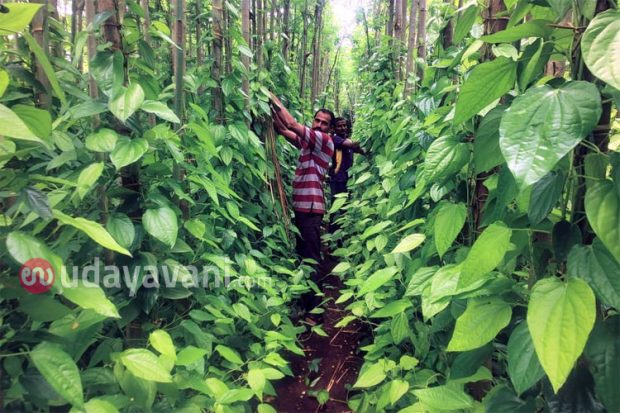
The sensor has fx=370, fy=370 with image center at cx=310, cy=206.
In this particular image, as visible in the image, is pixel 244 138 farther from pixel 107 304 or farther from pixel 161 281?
pixel 107 304

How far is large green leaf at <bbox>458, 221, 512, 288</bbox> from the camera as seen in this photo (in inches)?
23.4

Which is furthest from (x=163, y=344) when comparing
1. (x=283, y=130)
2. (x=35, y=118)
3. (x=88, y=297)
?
(x=283, y=130)

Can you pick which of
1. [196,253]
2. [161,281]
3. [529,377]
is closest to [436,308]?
[529,377]

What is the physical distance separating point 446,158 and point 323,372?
150 centimetres

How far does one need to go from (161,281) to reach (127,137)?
1.33 ft

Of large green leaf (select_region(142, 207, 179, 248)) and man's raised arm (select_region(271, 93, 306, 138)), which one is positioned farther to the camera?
man's raised arm (select_region(271, 93, 306, 138))

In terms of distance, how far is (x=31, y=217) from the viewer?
0.66 m

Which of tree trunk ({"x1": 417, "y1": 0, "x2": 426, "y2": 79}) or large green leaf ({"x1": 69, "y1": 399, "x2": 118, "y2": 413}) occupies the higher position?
tree trunk ({"x1": 417, "y1": 0, "x2": 426, "y2": 79})

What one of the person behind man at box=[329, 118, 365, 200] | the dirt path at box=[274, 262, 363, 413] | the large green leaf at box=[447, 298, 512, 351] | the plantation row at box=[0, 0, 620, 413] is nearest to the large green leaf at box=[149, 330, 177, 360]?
the plantation row at box=[0, 0, 620, 413]

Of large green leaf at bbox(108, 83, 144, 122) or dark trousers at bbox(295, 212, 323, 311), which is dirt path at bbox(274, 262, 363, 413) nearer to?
dark trousers at bbox(295, 212, 323, 311)

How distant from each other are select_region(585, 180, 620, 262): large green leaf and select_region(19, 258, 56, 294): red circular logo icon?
31.2 inches

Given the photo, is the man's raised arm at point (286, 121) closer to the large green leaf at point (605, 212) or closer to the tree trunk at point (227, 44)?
the tree trunk at point (227, 44)

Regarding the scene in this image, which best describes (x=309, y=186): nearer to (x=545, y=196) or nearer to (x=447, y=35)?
(x=447, y=35)

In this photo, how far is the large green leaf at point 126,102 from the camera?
846 millimetres
